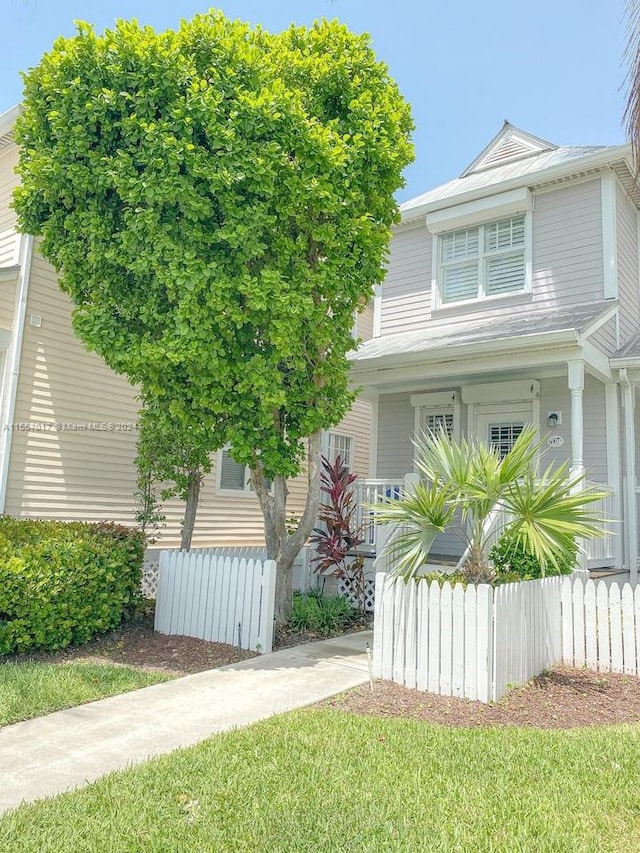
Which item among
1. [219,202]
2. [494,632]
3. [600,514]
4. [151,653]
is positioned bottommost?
[151,653]

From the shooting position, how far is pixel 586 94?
8125 mm

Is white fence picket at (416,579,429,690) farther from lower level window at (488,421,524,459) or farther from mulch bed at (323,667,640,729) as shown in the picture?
lower level window at (488,421,524,459)

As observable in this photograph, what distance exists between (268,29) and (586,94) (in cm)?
406

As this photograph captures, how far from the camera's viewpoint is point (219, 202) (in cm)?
688

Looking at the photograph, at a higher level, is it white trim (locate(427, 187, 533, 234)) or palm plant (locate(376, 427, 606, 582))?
white trim (locate(427, 187, 533, 234))

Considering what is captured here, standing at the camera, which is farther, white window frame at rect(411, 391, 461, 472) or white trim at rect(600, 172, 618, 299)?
white window frame at rect(411, 391, 461, 472)

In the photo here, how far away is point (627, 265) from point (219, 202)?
7738 millimetres

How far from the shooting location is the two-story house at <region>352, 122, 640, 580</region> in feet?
31.6

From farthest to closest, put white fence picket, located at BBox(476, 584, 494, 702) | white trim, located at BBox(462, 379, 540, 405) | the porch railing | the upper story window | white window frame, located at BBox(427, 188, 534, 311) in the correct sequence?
the upper story window → white window frame, located at BBox(427, 188, 534, 311) → white trim, located at BBox(462, 379, 540, 405) → the porch railing → white fence picket, located at BBox(476, 584, 494, 702)

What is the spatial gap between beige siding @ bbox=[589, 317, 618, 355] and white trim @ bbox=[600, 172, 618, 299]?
0.48m

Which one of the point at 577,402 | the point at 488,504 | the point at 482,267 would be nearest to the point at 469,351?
the point at 577,402

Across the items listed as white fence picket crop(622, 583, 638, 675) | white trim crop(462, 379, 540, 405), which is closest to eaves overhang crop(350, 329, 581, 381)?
white trim crop(462, 379, 540, 405)

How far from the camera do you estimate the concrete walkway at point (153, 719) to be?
396 cm

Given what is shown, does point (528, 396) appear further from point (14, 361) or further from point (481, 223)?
point (14, 361)
